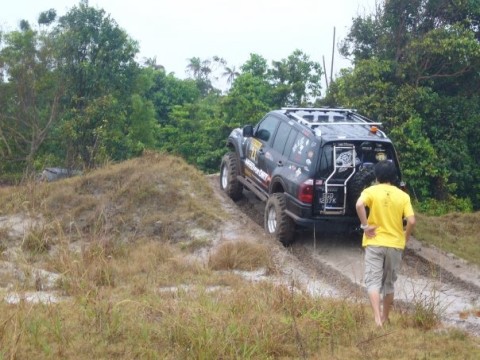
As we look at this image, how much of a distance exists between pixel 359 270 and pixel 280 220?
4.74 ft

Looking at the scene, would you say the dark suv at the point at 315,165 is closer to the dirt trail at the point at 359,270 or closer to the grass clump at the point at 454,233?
the dirt trail at the point at 359,270

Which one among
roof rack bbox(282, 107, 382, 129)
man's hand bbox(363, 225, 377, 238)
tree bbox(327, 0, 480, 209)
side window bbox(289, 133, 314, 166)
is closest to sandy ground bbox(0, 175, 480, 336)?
man's hand bbox(363, 225, 377, 238)

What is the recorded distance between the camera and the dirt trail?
8789 mm

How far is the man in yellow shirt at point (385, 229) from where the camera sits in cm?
686

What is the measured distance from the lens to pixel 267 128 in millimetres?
12023

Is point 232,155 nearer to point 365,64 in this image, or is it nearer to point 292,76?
point 365,64

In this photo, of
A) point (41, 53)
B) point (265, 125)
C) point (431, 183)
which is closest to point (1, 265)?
point (265, 125)

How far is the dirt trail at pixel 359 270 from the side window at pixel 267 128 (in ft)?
4.90

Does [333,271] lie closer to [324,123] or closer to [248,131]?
[324,123]

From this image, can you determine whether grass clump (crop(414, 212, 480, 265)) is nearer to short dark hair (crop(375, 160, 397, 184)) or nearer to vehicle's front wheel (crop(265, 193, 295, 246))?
vehicle's front wheel (crop(265, 193, 295, 246))

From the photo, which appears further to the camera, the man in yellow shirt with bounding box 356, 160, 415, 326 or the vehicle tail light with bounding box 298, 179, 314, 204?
the vehicle tail light with bounding box 298, 179, 314, 204

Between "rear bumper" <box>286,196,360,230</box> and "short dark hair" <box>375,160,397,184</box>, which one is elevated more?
"short dark hair" <box>375,160,397,184</box>

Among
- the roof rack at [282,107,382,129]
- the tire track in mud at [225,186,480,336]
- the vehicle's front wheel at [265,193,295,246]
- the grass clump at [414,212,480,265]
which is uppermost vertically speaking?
the roof rack at [282,107,382,129]

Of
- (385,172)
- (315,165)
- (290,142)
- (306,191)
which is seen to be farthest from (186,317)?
(290,142)
